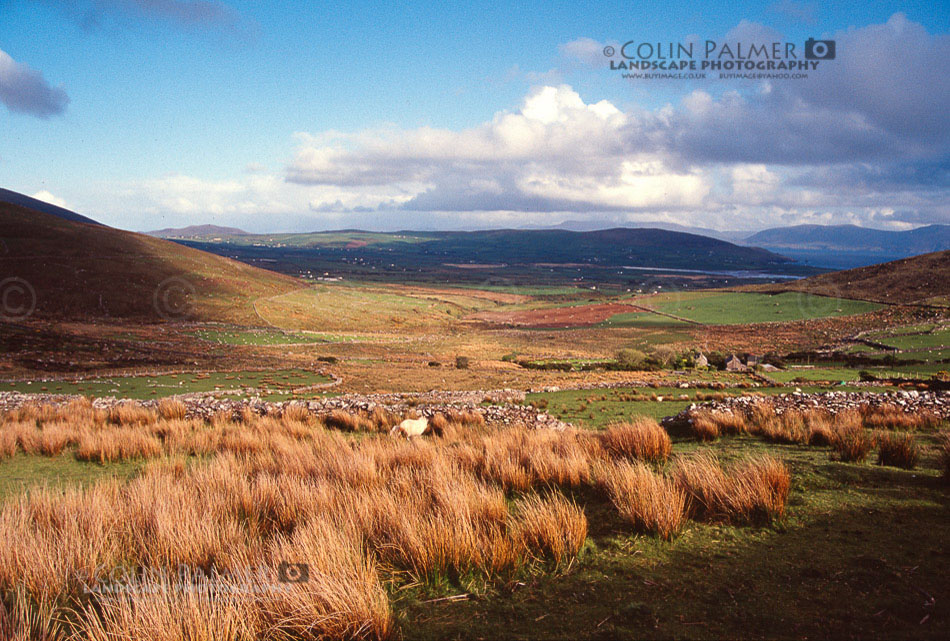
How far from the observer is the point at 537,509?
4.61 metres

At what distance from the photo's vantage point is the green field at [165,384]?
20.0 meters

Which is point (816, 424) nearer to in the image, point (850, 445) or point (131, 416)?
point (850, 445)

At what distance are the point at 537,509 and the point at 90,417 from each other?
12851 millimetres

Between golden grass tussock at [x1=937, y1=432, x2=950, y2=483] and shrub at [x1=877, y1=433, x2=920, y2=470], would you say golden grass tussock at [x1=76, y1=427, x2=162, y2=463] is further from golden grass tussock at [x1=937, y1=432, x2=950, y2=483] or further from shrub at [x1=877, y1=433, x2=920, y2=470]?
golden grass tussock at [x1=937, y1=432, x2=950, y2=483]

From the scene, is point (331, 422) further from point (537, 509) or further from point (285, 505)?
point (537, 509)

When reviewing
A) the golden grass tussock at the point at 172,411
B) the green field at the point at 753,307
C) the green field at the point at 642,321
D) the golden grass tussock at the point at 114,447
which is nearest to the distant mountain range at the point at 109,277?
the green field at the point at 642,321

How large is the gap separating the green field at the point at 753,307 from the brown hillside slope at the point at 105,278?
65498mm

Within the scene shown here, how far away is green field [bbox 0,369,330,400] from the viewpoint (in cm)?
2000

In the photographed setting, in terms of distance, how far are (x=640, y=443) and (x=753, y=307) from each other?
266 feet

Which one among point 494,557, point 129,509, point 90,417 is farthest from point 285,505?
point 90,417

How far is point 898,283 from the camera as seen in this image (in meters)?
67.5

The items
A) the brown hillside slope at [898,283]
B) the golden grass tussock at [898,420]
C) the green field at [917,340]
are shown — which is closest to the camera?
the golden grass tussock at [898,420]

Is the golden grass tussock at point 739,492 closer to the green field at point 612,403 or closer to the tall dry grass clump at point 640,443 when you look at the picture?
the tall dry grass clump at point 640,443

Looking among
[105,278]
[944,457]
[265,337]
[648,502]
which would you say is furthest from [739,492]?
[105,278]
